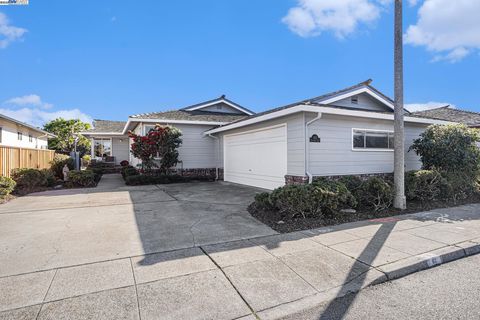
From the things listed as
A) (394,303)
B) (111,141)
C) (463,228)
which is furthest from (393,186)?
(111,141)

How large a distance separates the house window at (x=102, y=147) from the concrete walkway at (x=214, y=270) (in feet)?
70.6

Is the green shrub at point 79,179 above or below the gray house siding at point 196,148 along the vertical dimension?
below

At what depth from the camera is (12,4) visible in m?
7.69

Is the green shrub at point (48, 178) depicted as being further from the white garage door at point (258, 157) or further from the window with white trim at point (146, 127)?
the white garage door at point (258, 157)

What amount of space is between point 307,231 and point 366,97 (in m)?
8.47

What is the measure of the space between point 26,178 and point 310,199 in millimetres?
11630

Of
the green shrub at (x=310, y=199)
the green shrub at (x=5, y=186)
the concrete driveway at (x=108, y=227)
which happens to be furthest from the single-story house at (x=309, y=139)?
the green shrub at (x=5, y=186)

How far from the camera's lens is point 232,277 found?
10.6 ft

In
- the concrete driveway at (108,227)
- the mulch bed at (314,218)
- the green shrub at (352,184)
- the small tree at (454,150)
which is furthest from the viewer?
the small tree at (454,150)

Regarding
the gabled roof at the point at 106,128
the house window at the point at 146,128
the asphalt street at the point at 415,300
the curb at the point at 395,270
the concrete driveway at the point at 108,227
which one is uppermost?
the gabled roof at the point at 106,128

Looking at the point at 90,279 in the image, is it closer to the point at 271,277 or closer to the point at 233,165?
the point at 271,277

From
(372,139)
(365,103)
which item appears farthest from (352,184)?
(365,103)

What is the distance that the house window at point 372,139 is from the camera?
915 cm

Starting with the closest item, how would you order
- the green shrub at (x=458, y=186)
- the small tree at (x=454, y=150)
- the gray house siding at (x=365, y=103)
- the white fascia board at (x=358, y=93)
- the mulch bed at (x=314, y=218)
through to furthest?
1. the mulch bed at (x=314, y=218)
2. the green shrub at (x=458, y=186)
3. the small tree at (x=454, y=150)
4. the white fascia board at (x=358, y=93)
5. the gray house siding at (x=365, y=103)
